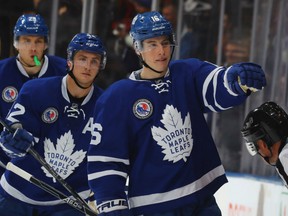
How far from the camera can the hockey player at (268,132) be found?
3.55 metres

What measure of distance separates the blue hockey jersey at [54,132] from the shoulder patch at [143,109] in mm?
755

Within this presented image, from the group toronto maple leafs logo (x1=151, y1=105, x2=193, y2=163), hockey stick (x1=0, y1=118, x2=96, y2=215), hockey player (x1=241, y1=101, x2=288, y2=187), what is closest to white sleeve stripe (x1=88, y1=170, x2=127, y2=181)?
toronto maple leafs logo (x1=151, y1=105, x2=193, y2=163)

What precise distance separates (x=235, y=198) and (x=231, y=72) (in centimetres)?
202

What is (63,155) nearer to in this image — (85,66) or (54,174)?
(54,174)

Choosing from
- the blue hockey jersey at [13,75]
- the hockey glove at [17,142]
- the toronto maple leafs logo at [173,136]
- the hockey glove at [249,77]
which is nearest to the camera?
the hockey glove at [249,77]

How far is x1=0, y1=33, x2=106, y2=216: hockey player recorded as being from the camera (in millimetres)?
4223

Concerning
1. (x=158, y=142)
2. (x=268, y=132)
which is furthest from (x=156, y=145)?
(x=268, y=132)

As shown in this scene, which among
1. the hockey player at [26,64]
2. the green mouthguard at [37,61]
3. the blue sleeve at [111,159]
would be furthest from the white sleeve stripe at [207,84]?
the green mouthguard at [37,61]

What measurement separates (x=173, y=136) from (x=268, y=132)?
368 millimetres

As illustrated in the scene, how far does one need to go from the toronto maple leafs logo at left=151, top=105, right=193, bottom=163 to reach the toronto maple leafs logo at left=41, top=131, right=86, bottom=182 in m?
0.81

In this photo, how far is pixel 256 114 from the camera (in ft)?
12.0

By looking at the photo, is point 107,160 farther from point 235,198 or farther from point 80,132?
point 235,198

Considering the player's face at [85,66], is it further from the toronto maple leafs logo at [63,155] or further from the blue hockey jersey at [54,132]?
the toronto maple leafs logo at [63,155]

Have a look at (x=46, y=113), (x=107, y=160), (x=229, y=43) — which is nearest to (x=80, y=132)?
(x=46, y=113)
